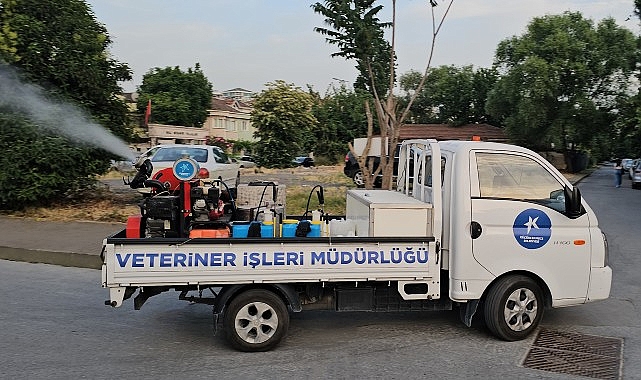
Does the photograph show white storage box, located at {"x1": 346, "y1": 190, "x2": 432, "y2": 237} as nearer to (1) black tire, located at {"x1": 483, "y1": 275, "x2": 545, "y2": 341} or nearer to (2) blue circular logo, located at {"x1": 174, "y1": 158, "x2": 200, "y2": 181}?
(1) black tire, located at {"x1": 483, "y1": 275, "x2": 545, "y2": 341}

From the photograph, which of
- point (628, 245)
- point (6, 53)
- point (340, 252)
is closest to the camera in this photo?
point (340, 252)

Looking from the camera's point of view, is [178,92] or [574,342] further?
[178,92]

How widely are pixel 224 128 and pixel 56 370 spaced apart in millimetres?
73389

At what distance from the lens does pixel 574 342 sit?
5.82m

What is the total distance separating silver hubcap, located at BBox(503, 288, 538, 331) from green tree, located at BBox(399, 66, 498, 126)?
4453cm

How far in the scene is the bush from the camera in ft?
40.2

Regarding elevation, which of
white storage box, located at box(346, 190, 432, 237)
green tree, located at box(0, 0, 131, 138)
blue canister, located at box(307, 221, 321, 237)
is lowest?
blue canister, located at box(307, 221, 321, 237)

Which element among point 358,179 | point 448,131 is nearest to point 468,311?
point 358,179

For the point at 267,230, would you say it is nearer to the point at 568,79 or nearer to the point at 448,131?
the point at 568,79

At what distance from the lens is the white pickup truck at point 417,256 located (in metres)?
5.20

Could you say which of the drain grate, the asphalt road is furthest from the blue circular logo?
the drain grate

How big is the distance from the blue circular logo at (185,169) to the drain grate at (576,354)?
350 centimetres

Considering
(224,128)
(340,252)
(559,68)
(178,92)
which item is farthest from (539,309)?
(224,128)

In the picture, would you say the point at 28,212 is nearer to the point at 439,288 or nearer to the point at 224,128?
the point at 439,288
